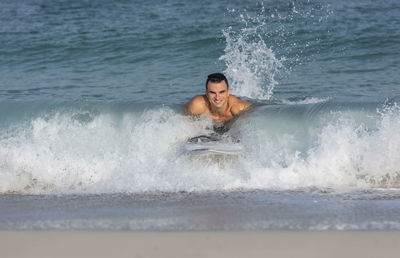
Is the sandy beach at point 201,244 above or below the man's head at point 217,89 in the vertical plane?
below

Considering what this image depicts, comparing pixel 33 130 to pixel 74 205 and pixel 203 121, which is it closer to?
pixel 203 121

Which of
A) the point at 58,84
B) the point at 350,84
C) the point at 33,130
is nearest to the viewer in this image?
the point at 33,130

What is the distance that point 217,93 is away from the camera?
6.57m

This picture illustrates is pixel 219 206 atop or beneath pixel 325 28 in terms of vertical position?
beneath

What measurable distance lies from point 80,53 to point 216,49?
2665 mm

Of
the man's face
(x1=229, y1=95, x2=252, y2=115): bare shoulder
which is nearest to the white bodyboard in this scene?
the man's face


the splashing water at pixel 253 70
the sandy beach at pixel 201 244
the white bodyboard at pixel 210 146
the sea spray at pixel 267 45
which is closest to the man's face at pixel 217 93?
the white bodyboard at pixel 210 146

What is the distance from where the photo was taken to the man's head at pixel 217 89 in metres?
6.53

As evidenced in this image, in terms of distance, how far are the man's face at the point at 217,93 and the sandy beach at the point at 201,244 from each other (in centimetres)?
Result: 286

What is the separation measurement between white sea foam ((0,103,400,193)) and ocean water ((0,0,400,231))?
0.02 m

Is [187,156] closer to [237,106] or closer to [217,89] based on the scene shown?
[217,89]

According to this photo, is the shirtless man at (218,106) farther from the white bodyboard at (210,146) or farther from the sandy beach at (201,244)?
the sandy beach at (201,244)

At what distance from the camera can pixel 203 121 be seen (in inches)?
272

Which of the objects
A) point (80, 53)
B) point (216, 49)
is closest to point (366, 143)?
point (216, 49)
